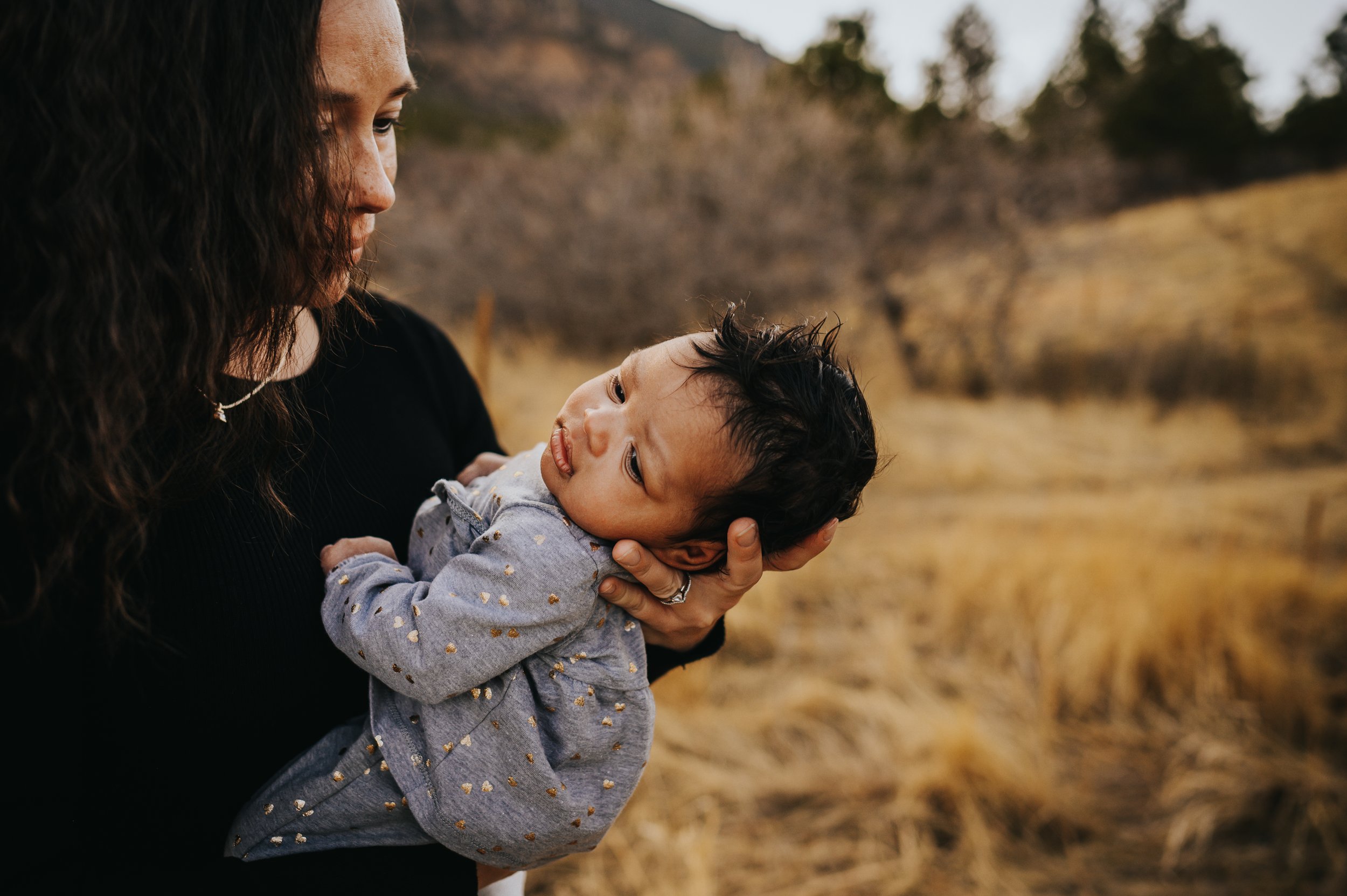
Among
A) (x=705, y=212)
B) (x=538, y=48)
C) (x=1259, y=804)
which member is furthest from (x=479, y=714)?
(x=538, y=48)

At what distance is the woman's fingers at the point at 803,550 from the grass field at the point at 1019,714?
28 cm

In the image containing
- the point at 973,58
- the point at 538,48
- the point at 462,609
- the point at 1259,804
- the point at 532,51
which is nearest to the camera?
the point at 462,609

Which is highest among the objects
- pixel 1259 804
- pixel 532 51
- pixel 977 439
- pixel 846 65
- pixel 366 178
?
pixel 532 51

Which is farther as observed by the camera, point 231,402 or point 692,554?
point 692,554

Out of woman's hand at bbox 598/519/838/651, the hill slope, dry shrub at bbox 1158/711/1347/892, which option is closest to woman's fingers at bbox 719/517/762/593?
woman's hand at bbox 598/519/838/651

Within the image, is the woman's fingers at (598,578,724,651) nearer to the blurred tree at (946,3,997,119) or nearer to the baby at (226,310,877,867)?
the baby at (226,310,877,867)

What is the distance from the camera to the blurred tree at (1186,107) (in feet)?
Answer: 77.3

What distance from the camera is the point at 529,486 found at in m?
1.34

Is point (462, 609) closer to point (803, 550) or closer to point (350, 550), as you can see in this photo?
point (350, 550)

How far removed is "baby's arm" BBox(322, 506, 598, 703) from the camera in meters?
1.14

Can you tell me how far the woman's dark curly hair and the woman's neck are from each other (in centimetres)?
9

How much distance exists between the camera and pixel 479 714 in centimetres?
122

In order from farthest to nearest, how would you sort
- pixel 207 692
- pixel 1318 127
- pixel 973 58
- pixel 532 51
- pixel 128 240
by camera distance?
pixel 532 51 → pixel 1318 127 → pixel 973 58 → pixel 207 692 → pixel 128 240

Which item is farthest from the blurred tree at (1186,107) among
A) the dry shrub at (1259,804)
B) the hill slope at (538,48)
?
the dry shrub at (1259,804)
